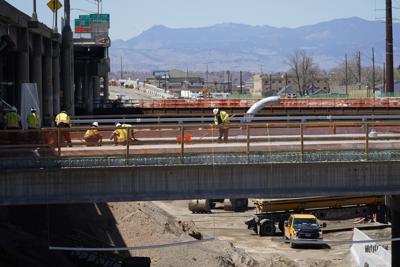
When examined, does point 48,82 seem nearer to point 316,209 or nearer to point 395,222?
point 316,209

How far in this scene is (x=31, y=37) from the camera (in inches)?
1837

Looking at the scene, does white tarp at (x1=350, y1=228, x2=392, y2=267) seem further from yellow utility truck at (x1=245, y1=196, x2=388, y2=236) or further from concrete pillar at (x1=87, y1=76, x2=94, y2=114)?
concrete pillar at (x1=87, y1=76, x2=94, y2=114)

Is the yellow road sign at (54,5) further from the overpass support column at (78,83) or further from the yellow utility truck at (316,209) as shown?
the overpass support column at (78,83)

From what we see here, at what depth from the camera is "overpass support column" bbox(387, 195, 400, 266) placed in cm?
2605

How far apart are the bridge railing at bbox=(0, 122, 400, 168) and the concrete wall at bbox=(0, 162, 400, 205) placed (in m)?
0.36

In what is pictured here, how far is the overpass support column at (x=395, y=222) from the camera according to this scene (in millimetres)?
26047

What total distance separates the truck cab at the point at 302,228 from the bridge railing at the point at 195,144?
17.8 metres

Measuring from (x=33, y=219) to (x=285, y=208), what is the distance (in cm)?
1740

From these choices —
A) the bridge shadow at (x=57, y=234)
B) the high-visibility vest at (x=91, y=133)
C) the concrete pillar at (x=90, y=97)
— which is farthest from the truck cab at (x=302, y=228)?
the concrete pillar at (x=90, y=97)

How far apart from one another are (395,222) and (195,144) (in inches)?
277

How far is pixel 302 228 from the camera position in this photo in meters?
42.9

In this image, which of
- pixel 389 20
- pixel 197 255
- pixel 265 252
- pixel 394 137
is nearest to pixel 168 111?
pixel 389 20

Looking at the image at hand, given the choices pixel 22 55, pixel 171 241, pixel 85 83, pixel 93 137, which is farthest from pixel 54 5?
pixel 93 137

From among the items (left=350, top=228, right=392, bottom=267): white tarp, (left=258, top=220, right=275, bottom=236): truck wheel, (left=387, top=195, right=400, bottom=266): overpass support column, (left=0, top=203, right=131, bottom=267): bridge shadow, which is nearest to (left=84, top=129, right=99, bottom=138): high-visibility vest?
(left=0, top=203, right=131, bottom=267): bridge shadow
